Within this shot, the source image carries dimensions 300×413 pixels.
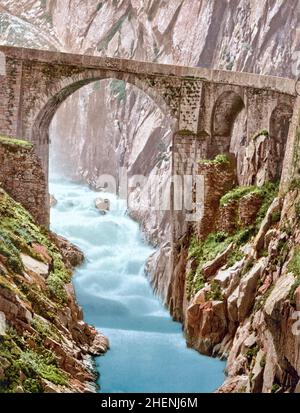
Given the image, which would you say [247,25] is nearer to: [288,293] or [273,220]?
[273,220]

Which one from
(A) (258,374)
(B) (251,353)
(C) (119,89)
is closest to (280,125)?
(B) (251,353)

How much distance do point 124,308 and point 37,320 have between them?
13774 millimetres

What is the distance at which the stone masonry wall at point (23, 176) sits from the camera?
79.4 ft

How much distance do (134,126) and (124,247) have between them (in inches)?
464

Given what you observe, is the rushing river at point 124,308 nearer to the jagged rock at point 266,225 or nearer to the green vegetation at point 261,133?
the jagged rock at point 266,225

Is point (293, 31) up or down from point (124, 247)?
up

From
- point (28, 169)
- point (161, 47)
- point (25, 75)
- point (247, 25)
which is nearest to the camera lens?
point (28, 169)

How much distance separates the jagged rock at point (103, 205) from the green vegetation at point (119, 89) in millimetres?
8605

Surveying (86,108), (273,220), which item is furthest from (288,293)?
(86,108)

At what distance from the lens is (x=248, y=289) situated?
69.3 feet

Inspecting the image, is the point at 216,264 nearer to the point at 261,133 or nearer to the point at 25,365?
the point at 261,133

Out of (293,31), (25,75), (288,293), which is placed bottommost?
(288,293)

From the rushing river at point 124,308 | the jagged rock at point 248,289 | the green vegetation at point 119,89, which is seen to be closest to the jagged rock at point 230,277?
the jagged rock at point 248,289

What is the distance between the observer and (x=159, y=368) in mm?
22109
